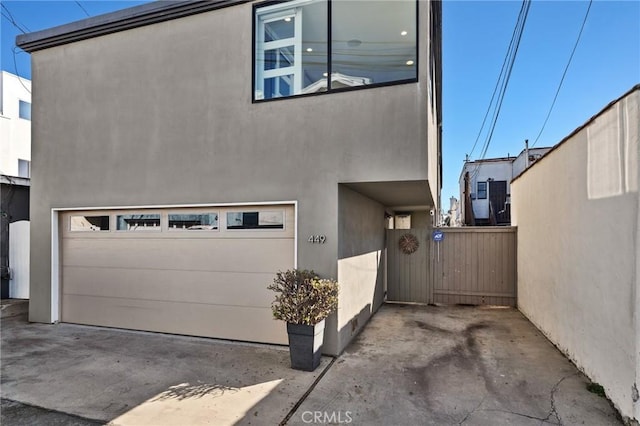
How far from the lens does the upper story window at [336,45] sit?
4508mm

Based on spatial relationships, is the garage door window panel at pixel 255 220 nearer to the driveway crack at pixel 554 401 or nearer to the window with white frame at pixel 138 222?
the window with white frame at pixel 138 222

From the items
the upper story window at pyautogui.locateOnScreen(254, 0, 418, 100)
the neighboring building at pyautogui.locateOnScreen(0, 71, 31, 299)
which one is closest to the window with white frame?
the upper story window at pyautogui.locateOnScreen(254, 0, 418, 100)

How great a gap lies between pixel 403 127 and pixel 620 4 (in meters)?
4.83

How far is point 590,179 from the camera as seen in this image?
386 cm

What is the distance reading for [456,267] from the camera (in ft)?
26.4

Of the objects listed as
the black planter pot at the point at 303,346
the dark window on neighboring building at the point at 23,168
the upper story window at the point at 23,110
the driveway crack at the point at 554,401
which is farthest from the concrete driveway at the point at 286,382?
the upper story window at the point at 23,110

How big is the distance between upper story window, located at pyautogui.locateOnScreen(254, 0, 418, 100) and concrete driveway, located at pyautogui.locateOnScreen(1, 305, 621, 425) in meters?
3.59

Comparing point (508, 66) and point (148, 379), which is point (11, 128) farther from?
point (508, 66)

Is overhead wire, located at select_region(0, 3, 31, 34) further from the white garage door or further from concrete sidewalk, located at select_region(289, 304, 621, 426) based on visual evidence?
concrete sidewalk, located at select_region(289, 304, 621, 426)

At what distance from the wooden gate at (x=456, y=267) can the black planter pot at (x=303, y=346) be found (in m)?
4.70

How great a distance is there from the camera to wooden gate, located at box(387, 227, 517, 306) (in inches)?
306

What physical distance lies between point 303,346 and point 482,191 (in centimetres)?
1865

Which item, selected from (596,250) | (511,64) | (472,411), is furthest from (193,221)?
(511,64)

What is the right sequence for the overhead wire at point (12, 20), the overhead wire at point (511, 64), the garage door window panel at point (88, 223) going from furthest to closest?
the overhead wire at point (12, 20) < the overhead wire at point (511, 64) < the garage door window panel at point (88, 223)
